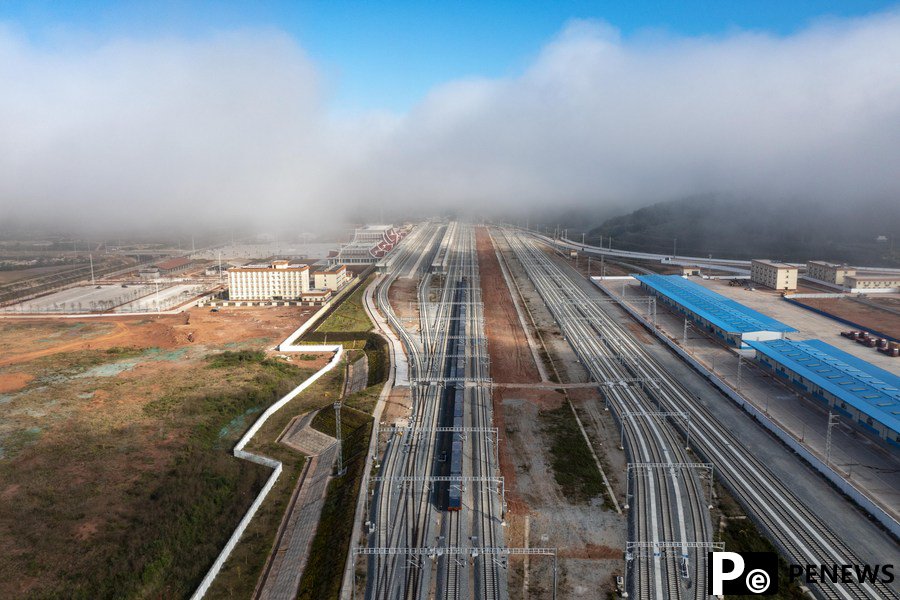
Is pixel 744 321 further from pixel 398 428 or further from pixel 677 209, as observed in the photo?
pixel 677 209

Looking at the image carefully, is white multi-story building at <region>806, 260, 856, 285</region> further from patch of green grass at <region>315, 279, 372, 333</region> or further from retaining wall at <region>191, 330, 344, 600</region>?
retaining wall at <region>191, 330, 344, 600</region>

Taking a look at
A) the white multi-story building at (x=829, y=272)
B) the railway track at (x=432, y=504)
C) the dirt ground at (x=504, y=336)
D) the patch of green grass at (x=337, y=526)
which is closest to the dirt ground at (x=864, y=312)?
the white multi-story building at (x=829, y=272)

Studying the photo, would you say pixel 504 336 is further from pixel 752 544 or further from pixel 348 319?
pixel 752 544

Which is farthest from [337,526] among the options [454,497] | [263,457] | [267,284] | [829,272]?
[829,272]

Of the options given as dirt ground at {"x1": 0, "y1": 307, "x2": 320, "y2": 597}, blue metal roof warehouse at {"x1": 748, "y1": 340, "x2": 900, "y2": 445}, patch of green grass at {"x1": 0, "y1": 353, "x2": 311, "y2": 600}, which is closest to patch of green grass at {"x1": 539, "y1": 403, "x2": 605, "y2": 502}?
blue metal roof warehouse at {"x1": 748, "y1": 340, "x2": 900, "y2": 445}

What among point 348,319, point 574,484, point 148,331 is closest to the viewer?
point 574,484

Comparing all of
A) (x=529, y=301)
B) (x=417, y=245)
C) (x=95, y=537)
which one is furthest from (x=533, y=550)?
(x=417, y=245)
